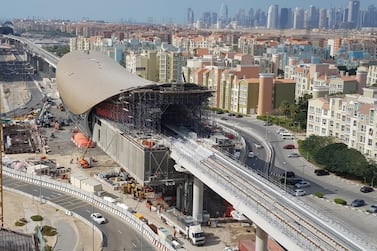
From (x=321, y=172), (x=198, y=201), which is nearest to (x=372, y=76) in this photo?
(x=321, y=172)

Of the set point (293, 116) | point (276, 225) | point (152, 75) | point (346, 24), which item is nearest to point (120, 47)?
point (152, 75)

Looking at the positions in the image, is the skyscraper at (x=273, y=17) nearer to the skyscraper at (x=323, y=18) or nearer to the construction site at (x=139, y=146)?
the skyscraper at (x=323, y=18)

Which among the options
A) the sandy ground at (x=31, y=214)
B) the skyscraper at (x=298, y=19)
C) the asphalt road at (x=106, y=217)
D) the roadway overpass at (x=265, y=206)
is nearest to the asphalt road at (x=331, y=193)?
the roadway overpass at (x=265, y=206)

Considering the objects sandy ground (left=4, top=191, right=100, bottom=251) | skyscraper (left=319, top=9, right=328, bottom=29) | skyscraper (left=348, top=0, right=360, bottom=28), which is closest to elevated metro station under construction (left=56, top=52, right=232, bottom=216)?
sandy ground (left=4, top=191, right=100, bottom=251)

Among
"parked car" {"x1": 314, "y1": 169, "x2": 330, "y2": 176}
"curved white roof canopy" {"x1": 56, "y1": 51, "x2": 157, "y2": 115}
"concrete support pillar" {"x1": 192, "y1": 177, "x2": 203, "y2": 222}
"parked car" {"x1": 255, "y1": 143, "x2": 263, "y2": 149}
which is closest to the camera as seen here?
"concrete support pillar" {"x1": 192, "y1": 177, "x2": 203, "y2": 222}

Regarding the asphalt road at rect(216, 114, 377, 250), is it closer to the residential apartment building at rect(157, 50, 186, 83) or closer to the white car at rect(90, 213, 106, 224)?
the white car at rect(90, 213, 106, 224)

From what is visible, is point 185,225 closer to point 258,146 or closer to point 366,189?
point 366,189
